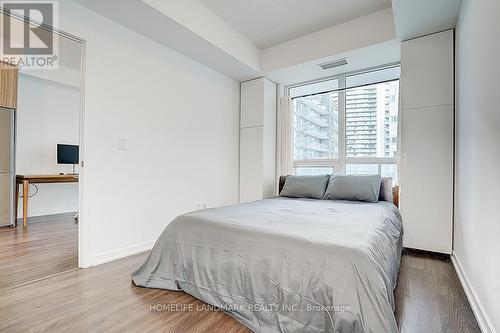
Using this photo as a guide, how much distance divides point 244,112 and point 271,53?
3.27 ft

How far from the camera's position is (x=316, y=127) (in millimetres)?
4195

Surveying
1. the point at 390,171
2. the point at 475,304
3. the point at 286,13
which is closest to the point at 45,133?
Result: the point at 286,13

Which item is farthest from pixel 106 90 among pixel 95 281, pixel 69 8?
pixel 95 281

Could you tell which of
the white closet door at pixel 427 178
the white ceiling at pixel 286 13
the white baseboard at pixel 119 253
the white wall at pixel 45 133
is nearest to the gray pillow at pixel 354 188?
the white closet door at pixel 427 178

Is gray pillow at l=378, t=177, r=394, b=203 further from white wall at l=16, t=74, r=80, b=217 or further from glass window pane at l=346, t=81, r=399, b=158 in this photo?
white wall at l=16, t=74, r=80, b=217

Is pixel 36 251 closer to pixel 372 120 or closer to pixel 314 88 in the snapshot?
pixel 314 88

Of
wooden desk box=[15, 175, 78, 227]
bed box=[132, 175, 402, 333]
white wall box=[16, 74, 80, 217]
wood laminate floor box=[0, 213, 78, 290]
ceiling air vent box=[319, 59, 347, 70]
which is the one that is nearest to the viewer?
bed box=[132, 175, 402, 333]

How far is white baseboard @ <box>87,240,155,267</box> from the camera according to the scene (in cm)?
245

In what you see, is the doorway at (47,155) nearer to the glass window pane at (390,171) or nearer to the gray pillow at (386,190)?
the gray pillow at (386,190)

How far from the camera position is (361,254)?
4.23 feet

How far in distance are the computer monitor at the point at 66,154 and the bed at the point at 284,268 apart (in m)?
3.81

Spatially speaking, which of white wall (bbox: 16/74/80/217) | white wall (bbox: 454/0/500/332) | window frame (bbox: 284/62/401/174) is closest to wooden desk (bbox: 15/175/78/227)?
white wall (bbox: 16/74/80/217)

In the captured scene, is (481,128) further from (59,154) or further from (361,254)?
(59,154)

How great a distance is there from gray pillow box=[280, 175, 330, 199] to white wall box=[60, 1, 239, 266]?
1.12 meters
